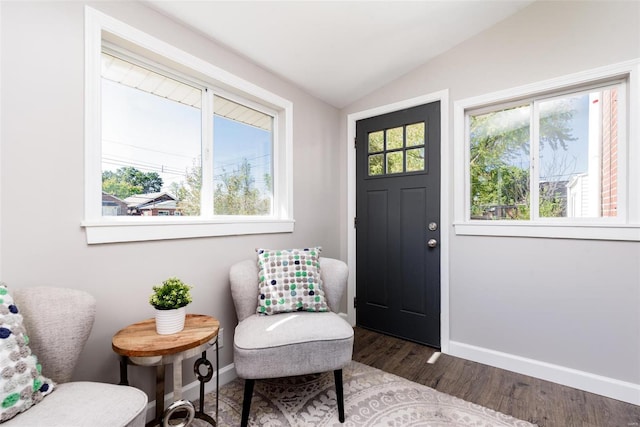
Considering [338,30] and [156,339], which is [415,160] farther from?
[156,339]

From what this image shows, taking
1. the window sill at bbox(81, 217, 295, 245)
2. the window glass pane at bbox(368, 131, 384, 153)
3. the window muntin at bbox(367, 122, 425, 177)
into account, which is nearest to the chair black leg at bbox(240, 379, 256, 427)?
the window sill at bbox(81, 217, 295, 245)

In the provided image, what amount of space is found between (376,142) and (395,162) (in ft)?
0.94

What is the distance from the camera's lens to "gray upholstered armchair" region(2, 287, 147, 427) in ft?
2.91

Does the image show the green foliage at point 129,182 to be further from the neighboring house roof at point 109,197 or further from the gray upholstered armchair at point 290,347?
the gray upholstered armchair at point 290,347

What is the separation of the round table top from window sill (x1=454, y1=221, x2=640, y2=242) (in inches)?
76.4

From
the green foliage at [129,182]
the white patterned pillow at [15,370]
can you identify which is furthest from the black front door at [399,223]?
Answer: the white patterned pillow at [15,370]

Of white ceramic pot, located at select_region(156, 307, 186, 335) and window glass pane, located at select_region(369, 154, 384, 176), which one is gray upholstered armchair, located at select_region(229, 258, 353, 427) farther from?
window glass pane, located at select_region(369, 154, 384, 176)

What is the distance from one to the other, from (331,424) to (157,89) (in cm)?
216

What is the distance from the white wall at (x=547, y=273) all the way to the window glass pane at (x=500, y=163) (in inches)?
8.1

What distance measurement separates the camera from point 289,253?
6.52ft

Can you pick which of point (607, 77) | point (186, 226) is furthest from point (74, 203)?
point (607, 77)

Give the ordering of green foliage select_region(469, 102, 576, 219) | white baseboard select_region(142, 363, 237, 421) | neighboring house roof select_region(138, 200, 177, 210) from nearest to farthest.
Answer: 1. white baseboard select_region(142, 363, 237, 421)
2. neighboring house roof select_region(138, 200, 177, 210)
3. green foliage select_region(469, 102, 576, 219)

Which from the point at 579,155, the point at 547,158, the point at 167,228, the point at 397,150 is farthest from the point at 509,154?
the point at 167,228

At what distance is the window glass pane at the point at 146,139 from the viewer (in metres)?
1.54
